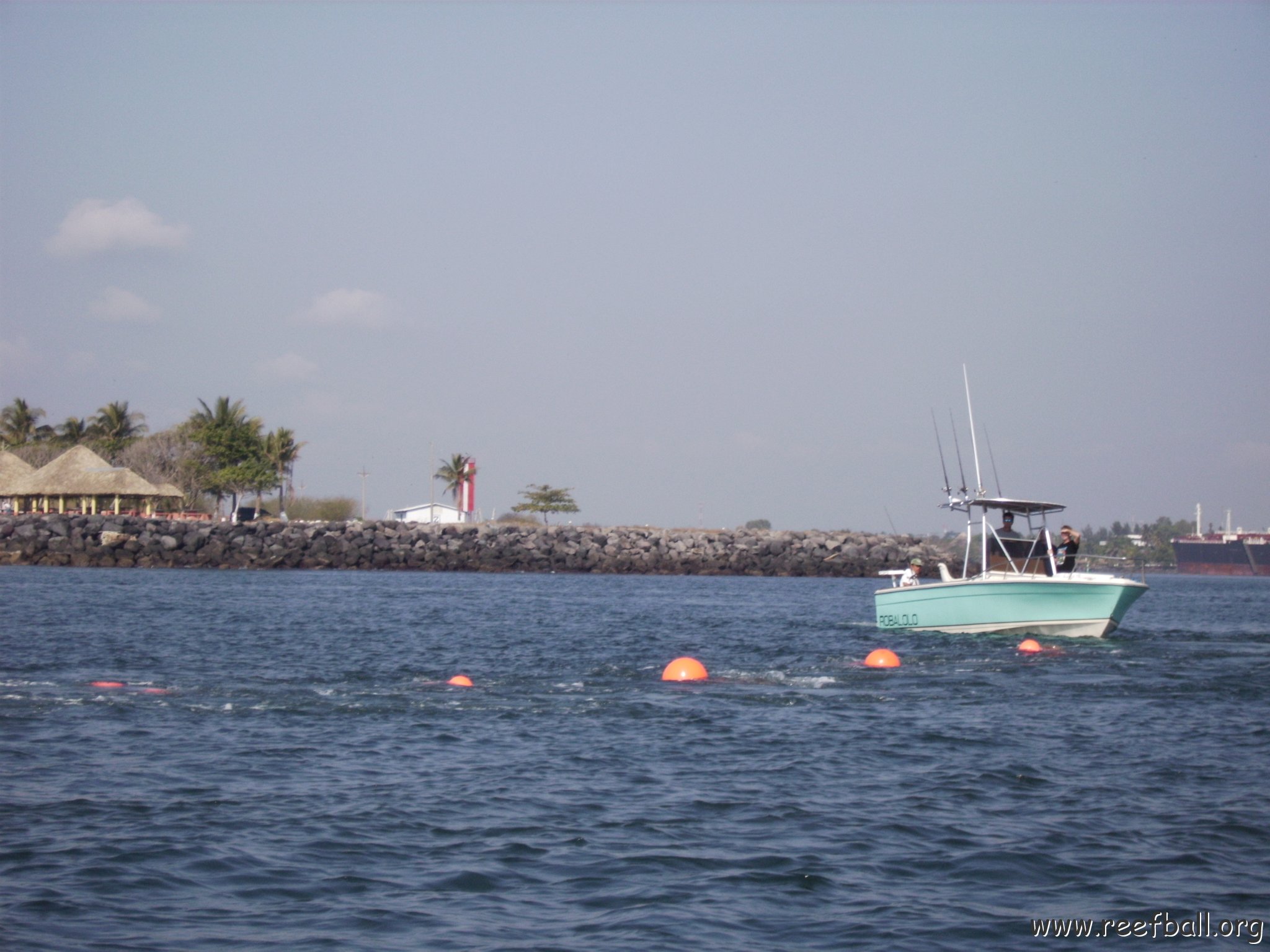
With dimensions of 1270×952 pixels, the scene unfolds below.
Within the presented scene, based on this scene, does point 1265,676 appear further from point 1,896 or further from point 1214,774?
point 1,896

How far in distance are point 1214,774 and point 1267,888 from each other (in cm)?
434

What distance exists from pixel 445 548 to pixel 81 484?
931 inches

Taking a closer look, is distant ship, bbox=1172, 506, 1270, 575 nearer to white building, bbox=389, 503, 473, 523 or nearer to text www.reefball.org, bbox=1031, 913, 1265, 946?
white building, bbox=389, 503, 473, 523

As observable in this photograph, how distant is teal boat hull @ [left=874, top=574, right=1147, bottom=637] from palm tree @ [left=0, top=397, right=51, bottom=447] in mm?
94379

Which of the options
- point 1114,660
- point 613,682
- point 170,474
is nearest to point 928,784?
point 613,682

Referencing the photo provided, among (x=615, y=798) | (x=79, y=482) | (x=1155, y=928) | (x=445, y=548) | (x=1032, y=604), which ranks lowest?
(x=1155, y=928)

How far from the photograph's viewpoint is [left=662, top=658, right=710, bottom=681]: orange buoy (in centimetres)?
2136

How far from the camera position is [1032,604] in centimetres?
2697

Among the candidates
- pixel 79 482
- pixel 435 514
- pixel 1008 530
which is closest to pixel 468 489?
pixel 435 514

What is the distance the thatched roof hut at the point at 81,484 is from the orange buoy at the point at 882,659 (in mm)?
66380

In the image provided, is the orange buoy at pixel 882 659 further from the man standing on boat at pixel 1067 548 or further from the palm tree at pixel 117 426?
the palm tree at pixel 117 426

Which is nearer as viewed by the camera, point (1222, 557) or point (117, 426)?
point (117, 426)

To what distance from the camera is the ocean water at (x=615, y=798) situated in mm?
9258

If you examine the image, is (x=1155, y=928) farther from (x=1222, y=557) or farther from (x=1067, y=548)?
(x=1222, y=557)
